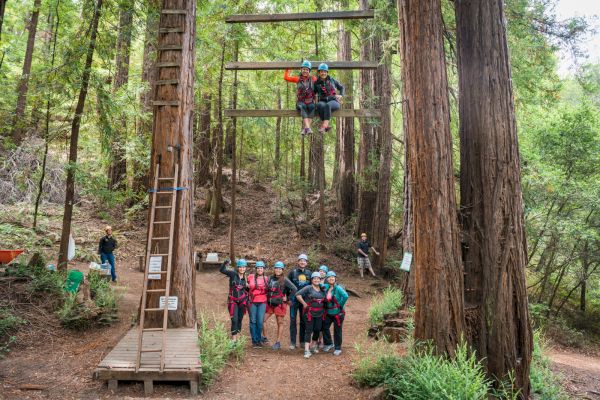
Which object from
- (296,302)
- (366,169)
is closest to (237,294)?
(296,302)

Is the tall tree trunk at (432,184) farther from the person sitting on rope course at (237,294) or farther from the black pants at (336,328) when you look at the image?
the person sitting on rope course at (237,294)

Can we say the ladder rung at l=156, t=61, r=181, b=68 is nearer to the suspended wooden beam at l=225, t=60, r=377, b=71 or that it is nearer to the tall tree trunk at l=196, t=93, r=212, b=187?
the suspended wooden beam at l=225, t=60, r=377, b=71

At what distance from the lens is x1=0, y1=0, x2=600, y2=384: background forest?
1040 centimetres

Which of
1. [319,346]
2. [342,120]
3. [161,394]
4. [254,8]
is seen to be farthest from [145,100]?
[161,394]

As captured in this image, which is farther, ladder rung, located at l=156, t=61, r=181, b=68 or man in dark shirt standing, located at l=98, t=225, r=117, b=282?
man in dark shirt standing, located at l=98, t=225, r=117, b=282

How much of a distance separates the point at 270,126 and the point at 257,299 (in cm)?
984

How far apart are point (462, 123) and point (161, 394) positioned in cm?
596

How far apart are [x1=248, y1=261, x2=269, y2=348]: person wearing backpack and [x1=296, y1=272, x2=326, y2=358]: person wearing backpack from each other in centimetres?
68

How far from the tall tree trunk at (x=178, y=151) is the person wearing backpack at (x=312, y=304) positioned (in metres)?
2.07

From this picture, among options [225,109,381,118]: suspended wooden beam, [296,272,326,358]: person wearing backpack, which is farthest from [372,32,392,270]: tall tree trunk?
[296,272,326,358]: person wearing backpack

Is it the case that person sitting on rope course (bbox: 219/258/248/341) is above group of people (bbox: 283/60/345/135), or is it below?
below

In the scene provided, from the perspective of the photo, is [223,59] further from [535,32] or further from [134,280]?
[535,32]

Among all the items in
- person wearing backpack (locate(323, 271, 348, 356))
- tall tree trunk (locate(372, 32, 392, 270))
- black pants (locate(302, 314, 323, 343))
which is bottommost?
black pants (locate(302, 314, 323, 343))

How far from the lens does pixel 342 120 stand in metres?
19.6
